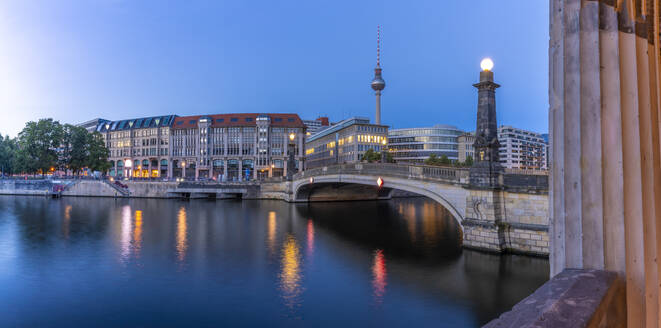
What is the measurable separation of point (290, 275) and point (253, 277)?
1.63 meters

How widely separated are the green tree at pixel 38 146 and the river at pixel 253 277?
44.3m

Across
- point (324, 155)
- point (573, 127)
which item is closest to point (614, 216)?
point (573, 127)

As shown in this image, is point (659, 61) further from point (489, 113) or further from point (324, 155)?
point (324, 155)

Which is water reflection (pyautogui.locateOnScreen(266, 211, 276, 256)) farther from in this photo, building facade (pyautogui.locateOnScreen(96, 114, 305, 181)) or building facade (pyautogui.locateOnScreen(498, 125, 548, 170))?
building facade (pyautogui.locateOnScreen(498, 125, 548, 170))

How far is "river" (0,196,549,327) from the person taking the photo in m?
12.4

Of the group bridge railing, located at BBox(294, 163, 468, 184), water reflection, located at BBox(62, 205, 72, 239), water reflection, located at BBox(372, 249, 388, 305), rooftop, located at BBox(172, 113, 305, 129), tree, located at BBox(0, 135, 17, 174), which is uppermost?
rooftop, located at BBox(172, 113, 305, 129)

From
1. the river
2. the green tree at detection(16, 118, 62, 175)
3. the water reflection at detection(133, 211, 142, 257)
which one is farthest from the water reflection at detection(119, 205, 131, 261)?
the green tree at detection(16, 118, 62, 175)

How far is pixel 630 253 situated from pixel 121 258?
22121 mm

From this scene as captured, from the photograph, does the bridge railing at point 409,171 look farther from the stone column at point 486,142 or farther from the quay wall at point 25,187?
the quay wall at point 25,187

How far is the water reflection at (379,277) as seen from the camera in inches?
569

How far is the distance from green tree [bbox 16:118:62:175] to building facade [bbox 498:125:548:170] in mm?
128234

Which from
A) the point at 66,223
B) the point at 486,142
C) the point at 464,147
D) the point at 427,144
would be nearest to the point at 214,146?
the point at 66,223

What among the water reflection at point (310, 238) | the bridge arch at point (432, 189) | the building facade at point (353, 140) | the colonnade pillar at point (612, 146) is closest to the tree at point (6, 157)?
the building facade at point (353, 140)

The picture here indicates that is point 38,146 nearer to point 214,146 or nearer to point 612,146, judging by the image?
point 214,146
